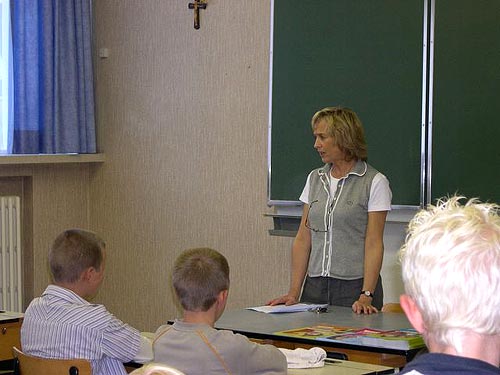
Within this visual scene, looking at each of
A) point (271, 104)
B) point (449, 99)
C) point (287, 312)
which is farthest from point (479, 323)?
point (271, 104)

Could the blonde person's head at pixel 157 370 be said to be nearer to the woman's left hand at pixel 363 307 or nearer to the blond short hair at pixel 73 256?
the blond short hair at pixel 73 256

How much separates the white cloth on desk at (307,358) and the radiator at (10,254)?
3735mm

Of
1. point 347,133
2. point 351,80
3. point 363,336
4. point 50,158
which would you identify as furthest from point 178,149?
point 363,336

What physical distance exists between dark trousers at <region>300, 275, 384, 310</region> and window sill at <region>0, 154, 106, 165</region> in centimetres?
282

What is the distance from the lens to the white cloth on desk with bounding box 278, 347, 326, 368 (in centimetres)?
310

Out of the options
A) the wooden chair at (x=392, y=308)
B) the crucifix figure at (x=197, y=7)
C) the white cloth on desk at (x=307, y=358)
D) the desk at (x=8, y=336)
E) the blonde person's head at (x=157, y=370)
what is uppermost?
the crucifix figure at (x=197, y=7)

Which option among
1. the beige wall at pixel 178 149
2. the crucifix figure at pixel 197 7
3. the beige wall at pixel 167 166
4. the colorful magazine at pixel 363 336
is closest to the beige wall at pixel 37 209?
the beige wall at pixel 167 166

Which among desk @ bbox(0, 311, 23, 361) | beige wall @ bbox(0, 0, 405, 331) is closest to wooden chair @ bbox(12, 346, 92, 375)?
desk @ bbox(0, 311, 23, 361)

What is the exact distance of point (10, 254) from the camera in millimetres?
6500

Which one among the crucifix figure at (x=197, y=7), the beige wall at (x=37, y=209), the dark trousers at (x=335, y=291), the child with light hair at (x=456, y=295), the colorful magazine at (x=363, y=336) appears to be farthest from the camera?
the beige wall at (x=37, y=209)

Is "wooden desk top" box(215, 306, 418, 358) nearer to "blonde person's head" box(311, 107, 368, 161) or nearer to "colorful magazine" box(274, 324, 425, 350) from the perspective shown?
"colorful magazine" box(274, 324, 425, 350)

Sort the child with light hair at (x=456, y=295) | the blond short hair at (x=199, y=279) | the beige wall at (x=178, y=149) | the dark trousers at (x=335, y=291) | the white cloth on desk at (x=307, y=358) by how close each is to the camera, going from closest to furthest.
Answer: the child with light hair at (x=456, y=295) < the blond short hair at (x=199, y=279) < the white cloth on desk at (x=307, y=358) < the dark trousers at (x=335, y=291) < the beige wall at (x=178, y=149)

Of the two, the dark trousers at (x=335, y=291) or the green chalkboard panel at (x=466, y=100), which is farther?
the green chalkboard panel at (x=466, y=100)

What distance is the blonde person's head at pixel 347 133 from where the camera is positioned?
4.16m
